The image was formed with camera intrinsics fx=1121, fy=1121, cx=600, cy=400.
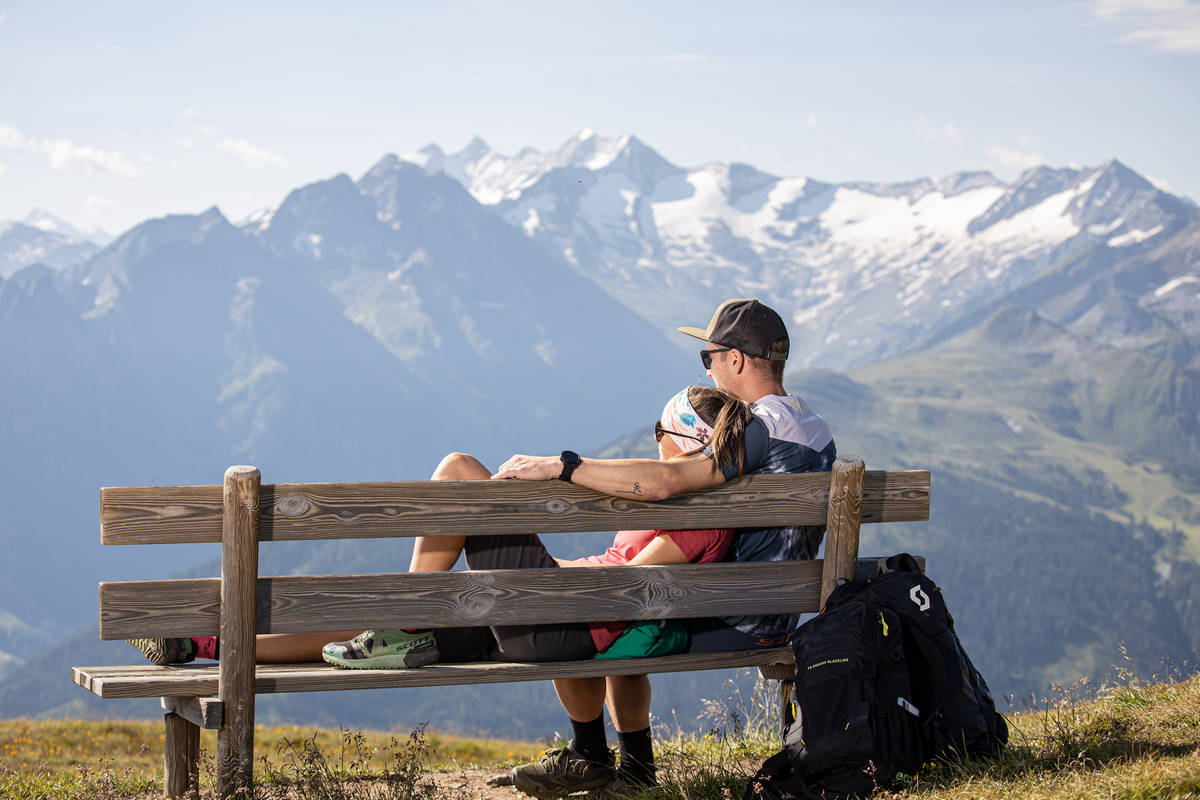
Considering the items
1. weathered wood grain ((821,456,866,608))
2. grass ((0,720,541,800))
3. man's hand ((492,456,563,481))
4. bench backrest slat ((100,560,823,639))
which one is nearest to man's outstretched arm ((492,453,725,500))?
man's hand ((492,456,563,481))

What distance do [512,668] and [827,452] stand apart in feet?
6.61

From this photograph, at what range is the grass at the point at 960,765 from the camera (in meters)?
4.80

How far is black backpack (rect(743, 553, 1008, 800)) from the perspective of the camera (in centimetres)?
514

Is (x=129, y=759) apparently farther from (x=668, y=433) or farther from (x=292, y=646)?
(x=668, y=433)

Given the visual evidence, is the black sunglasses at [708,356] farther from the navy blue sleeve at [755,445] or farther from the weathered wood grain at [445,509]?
the weathered wood grain at [445,509]

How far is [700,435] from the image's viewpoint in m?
5.79

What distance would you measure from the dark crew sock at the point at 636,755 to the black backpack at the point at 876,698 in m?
1.11

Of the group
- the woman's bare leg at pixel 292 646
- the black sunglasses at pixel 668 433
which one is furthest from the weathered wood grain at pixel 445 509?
the woman's bare leg at pixel 292 646

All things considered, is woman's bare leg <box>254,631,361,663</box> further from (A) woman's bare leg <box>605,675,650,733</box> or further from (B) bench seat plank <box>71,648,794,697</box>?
(A) woman's bare leg <box>605,675,650,733</box>

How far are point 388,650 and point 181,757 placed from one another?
48.4 inches

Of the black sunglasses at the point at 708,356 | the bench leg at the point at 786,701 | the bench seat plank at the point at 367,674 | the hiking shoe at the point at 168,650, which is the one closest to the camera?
the bench seat plank at the point at 367,674

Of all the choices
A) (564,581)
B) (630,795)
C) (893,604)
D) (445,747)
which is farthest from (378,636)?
(445,747)

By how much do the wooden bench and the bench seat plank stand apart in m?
0.01

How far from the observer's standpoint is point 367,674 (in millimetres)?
5211
